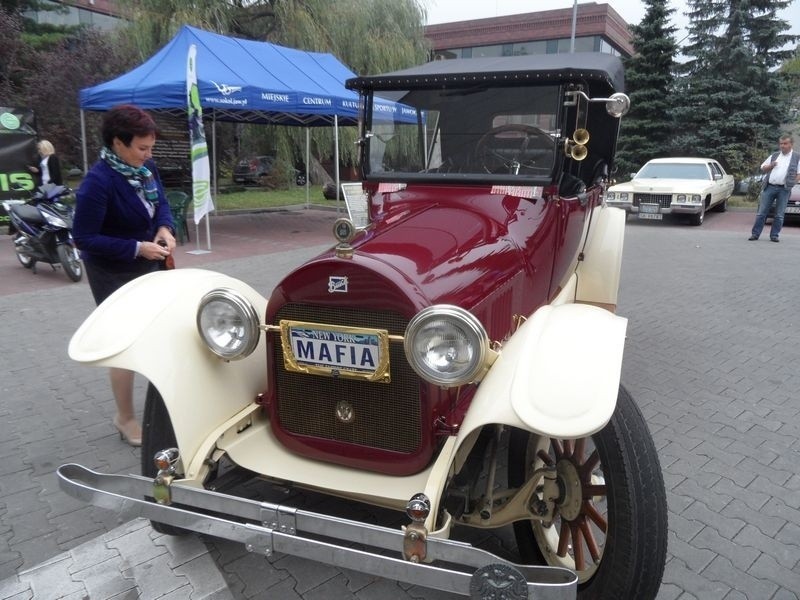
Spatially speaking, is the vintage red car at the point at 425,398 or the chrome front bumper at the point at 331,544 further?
the vintage red car at the point at 425,398

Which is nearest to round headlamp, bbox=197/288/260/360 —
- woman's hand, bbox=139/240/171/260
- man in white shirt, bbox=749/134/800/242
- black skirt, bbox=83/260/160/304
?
woman's hand, bbox=139/240/171/260

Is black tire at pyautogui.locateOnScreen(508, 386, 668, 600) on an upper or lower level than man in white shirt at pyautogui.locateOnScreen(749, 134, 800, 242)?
lower

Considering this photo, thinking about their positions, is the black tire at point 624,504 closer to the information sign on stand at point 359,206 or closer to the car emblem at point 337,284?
the car emblem at point 337,284

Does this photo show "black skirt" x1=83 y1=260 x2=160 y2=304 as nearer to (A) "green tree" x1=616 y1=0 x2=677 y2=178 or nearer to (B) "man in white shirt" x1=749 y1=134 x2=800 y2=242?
(B) "man in white shirt" x1=749 y1=134 x2=800 y2=242

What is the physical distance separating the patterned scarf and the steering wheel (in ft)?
5.91

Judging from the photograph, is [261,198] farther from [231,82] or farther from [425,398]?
[425,398]

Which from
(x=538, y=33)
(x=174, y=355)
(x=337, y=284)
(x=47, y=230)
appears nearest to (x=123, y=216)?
(x=174, y=355)

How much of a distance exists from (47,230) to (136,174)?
498cm

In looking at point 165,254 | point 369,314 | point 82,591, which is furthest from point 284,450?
point 165,254

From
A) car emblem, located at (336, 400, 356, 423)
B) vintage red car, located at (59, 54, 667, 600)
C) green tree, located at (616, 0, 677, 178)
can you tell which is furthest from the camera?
green tree, located at (616, 0, 677, 178)

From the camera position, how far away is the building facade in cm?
3120

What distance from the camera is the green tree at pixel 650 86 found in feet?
66.6

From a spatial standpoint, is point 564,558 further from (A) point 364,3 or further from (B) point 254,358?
(A) point 364,3

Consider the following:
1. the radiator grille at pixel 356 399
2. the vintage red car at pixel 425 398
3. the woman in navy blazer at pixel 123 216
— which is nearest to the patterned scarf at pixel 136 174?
the woman in navy blazer at pixel 123 216
